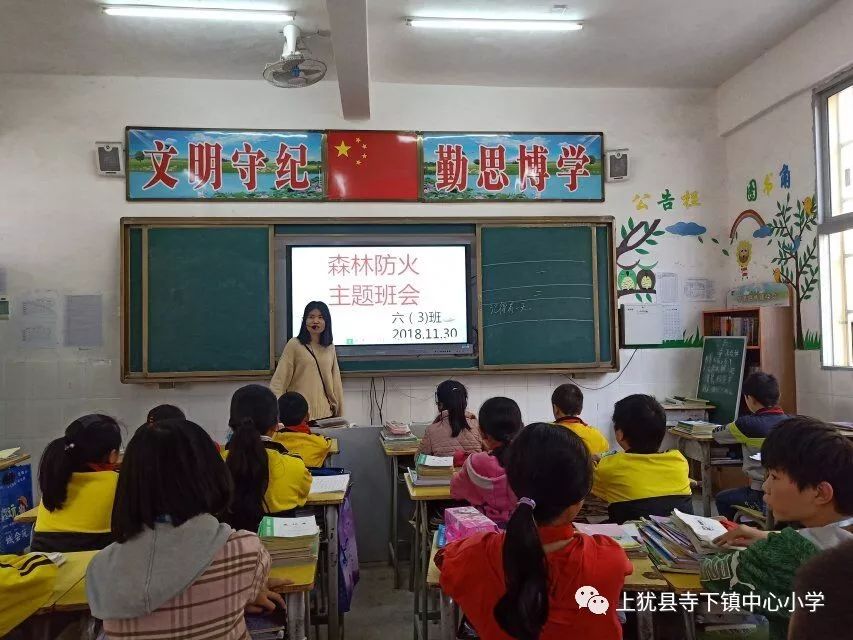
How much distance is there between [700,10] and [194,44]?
3186 millimetres

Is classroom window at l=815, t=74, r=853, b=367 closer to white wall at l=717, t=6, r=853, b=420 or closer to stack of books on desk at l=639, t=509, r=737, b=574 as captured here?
white wall at l=717, t=6, r=853, b=420

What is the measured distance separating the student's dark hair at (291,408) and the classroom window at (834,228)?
3.33 m

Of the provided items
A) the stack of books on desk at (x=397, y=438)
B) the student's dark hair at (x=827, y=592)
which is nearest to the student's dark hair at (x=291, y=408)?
the stack of books on desk at (x=397, y=438)

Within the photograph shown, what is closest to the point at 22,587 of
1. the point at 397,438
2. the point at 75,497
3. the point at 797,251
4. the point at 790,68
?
the point at 75,497

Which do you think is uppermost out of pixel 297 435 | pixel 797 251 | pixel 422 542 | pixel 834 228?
pixel 834 228

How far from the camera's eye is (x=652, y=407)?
209 cm

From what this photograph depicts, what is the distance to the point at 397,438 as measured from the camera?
11.6 ft

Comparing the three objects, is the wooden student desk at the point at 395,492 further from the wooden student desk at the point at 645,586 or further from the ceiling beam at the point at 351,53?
the ceiling beam at the point at 351,53

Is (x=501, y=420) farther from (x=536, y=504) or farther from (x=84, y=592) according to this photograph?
(x=84, y=592)

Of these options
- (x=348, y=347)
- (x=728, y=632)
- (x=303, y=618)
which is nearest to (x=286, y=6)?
(x=348, y=347)

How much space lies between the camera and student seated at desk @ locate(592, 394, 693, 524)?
204 centimetres

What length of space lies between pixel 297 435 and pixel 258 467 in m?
0.85

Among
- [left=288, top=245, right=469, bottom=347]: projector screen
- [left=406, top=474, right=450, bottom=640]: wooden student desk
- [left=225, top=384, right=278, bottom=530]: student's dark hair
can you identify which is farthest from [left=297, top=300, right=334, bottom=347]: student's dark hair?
[left=225, top=384, right=278, bottom=530]: student's dark hair

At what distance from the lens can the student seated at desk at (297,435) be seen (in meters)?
2.71
